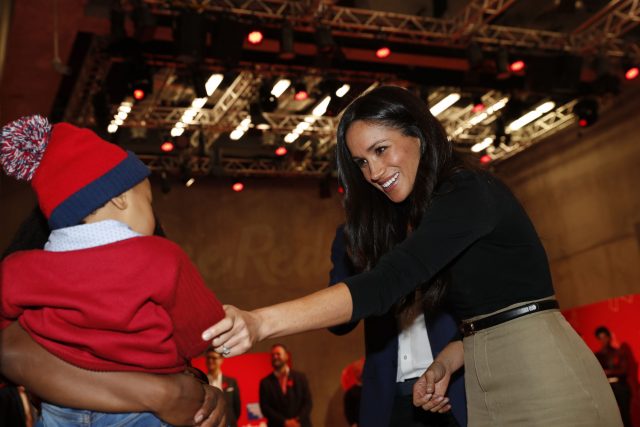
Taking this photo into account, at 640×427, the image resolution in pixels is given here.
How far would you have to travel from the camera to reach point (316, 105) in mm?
11117

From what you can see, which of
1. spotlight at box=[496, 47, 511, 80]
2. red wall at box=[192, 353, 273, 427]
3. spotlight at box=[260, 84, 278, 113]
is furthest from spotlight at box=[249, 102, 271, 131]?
red wall at box=[192, 353, 273, 427]

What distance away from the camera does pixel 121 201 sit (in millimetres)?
1576

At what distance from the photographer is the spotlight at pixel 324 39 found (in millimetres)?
7953

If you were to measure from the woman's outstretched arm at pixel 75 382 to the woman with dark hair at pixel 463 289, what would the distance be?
0.51ft

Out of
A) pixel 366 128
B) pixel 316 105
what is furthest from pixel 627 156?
pixel 366 128

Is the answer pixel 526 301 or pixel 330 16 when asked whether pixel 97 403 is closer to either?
pixel 526 301

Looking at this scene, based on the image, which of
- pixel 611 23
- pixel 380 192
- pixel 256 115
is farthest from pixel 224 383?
pixel 380 192

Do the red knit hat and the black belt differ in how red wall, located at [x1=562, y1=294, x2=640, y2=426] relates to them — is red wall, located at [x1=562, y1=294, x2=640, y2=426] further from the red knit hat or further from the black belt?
the red knit hat

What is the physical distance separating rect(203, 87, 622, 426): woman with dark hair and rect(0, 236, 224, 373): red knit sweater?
9 cm

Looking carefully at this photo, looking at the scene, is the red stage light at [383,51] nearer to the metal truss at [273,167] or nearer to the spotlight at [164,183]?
the metal truss at [273,167]

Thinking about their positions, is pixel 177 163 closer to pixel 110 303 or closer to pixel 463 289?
pixel 463 289

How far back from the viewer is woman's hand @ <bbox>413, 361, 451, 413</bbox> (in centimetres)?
218

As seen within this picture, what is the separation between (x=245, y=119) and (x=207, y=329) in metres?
9.25

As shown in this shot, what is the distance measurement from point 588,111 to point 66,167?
407 inches
